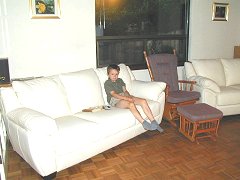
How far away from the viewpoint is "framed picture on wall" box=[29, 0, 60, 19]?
11.1 feet

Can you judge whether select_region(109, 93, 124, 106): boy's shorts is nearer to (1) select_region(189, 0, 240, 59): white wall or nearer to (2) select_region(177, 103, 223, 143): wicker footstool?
(2) select_region(177, 103, 223, 143): wicker footstool

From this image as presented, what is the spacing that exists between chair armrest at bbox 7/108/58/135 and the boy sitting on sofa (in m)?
1.09

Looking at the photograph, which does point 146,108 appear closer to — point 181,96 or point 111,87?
point 111,87

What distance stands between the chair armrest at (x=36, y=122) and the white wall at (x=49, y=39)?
1170 mm

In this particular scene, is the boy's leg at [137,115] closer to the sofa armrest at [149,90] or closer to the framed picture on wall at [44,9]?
the sofa armrest at [149,90]

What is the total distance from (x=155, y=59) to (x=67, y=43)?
57.4 inches

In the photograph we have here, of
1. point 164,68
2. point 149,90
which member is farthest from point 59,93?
point 164,68

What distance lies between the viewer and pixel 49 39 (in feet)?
11.7

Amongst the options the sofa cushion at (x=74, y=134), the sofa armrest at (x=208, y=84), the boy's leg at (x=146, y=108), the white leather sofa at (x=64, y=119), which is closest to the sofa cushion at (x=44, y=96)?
the white leather sofa at (x=64, y=119)

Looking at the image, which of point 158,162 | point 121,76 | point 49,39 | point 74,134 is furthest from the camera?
point 121,76

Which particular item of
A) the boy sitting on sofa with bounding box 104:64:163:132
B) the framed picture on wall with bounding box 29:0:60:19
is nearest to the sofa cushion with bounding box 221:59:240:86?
the boy sitting on sofa with bounding box 104:64:163:132

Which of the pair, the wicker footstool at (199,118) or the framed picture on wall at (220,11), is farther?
the framed picture on wall at (220,11)

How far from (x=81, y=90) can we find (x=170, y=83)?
67.5 inches

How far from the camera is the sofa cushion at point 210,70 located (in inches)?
175
